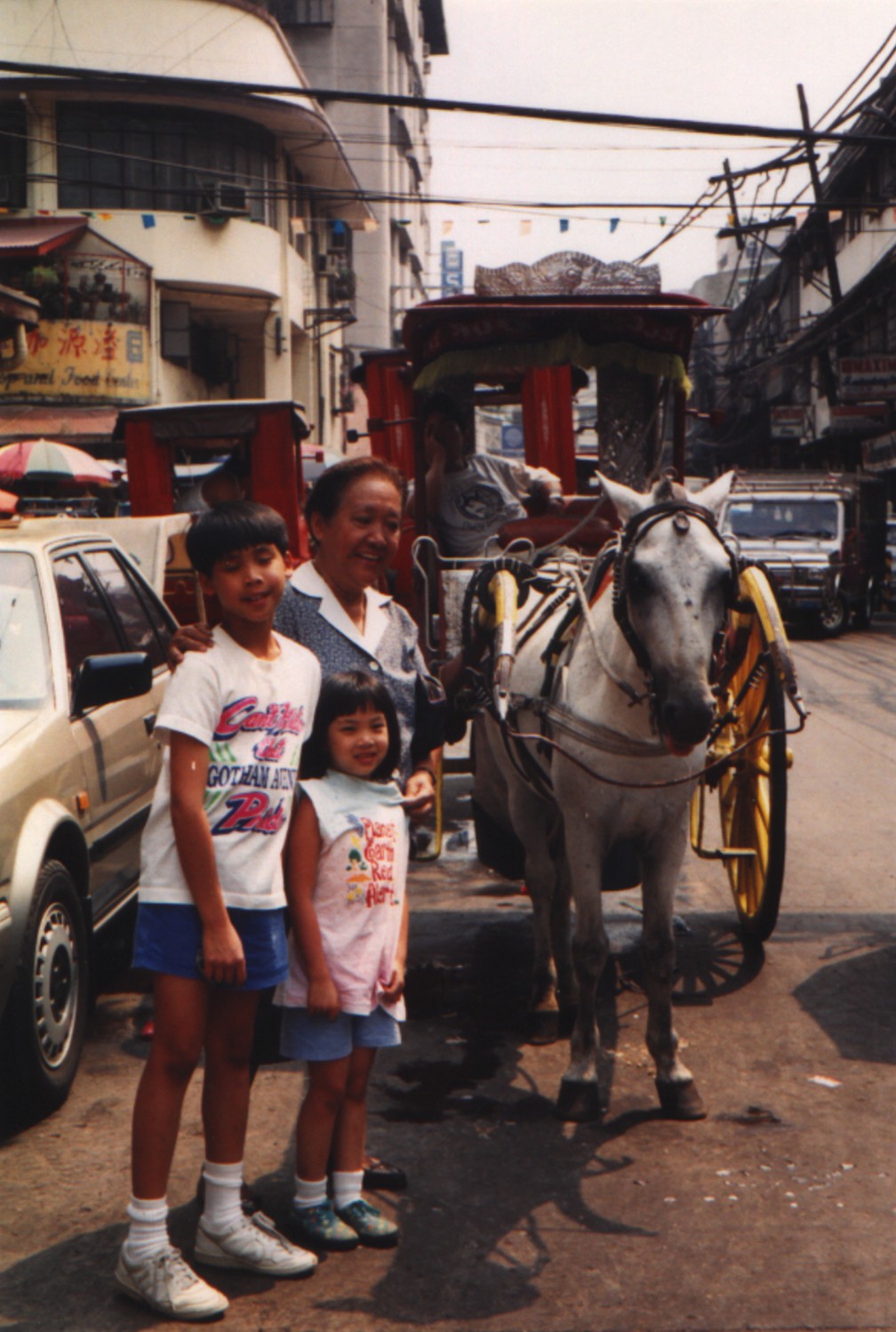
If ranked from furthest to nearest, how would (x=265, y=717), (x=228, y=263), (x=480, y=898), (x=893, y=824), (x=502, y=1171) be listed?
1. (x=228, y=263)
2. (x=893, y=824)
3. (x=480, y=898)
4. (x=502, y=1171)
5. (x=265, y=717)

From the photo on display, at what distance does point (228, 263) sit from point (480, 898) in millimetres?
22359

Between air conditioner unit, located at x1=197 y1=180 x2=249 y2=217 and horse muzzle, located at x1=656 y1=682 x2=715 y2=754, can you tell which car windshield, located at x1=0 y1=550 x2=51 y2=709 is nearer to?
horse muzzle, located at x1=656 y1=682 x2=715 y2=754

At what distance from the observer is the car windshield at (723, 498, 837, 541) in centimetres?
2334

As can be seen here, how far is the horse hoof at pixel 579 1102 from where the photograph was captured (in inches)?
172

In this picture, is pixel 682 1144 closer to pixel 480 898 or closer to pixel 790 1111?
pixel 790 1111

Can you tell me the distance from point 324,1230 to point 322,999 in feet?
2.09

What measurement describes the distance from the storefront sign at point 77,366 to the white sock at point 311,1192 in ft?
71.1

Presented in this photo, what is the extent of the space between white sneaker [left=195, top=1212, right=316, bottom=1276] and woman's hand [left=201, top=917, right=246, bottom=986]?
682 mm

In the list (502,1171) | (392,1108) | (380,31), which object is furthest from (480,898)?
(380,31)

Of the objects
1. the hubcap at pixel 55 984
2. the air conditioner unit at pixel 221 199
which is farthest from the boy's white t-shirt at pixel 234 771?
the air conditioner unit at pixel 221 199

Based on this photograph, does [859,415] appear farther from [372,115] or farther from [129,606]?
[129,606]

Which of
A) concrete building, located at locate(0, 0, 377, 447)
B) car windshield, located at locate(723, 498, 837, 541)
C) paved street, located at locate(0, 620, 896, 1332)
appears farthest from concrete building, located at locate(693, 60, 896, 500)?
paved street, located at locate(0, 620, 896, 1332)

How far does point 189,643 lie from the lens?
10.7ft

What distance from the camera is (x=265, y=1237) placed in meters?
3.38
